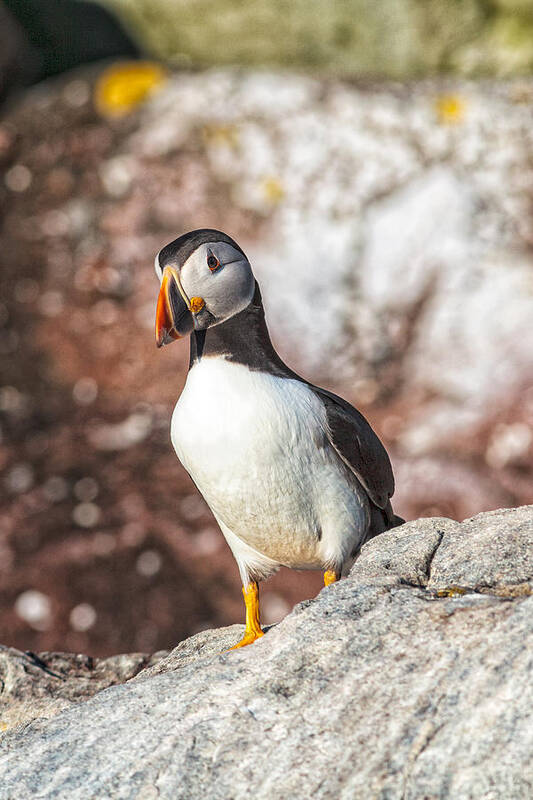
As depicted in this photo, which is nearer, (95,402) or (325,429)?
(325,429)

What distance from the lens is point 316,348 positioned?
900 cm

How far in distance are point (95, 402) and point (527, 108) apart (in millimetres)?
4969

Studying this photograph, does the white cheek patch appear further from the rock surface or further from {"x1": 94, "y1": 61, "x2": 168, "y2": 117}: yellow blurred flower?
{"x1": 94, "y1": 61, "x2": 168, "y2": 117}: yellow blurred flower

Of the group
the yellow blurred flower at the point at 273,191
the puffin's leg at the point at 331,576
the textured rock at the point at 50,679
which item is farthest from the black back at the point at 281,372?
the yellow blurred flower at the point at 273,191

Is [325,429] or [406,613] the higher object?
[325,429]

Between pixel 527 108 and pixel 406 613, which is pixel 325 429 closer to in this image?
pixel 406 613

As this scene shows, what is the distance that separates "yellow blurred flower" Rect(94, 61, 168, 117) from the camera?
9773 mm

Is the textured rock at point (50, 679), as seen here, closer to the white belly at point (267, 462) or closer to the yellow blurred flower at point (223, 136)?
the white belly at point (267, 462)

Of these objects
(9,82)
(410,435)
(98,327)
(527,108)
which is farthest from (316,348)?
(9,82)

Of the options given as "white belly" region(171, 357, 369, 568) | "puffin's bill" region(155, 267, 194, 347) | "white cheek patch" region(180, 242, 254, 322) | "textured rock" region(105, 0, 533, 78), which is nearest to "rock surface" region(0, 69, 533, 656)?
"textured rock" region(105, 0, 533, 78)

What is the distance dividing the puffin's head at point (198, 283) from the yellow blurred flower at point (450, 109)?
5.63 m

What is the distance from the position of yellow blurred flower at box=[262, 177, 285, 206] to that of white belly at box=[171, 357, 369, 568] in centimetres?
516

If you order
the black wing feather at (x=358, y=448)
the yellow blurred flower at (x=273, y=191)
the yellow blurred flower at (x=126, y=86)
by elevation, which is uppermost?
the yellow blurred flower at (x=126, y=86)

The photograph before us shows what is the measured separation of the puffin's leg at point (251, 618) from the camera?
4229 mm
